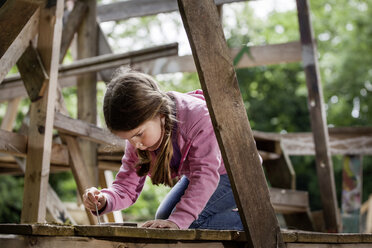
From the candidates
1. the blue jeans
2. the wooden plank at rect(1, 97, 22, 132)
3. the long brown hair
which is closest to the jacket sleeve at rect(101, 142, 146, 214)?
the long brown hair

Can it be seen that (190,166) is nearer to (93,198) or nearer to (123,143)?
(93,198)

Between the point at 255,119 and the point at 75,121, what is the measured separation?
15793mm

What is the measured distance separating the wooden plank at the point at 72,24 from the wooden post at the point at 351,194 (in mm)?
2988

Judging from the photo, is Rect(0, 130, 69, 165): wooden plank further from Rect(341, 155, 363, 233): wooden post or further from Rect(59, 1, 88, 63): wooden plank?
Rect(341, 155, 363, 233): wooden post

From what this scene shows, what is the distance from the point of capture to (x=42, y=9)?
324 cm

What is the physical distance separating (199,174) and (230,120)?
461 mm

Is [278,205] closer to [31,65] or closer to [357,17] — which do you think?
[31,65]

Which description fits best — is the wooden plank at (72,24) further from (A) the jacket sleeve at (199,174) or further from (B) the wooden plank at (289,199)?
(A) the jacket sleeve at (199,174)

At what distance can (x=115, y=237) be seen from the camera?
2.01 metres

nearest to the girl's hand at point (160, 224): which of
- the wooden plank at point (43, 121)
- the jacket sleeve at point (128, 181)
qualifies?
the jacket sleeve at point (128, 181)

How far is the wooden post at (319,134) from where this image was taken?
16.2 feet

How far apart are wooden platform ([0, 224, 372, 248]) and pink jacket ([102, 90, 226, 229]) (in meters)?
0.21

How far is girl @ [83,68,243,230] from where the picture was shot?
2359mm

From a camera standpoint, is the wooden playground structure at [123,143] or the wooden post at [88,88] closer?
the wooden playground structure at [123,143]
